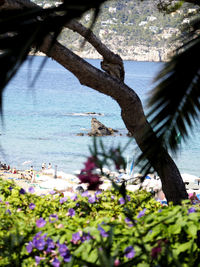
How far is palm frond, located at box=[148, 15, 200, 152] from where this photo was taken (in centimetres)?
172

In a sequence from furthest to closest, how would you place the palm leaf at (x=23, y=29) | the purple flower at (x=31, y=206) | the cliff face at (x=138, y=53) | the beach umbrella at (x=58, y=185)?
the cliff face at (x=138, y=53) → the beach umbrella at (x=58, y=185) → the purple flower at (x=31, y=206) → the palm leaf at (x=23, y=29)

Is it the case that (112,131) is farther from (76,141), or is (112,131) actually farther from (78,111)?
(78,111)

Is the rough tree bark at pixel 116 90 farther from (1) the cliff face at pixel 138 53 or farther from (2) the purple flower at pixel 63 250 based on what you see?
(1) the cliff face at pixel 138 53

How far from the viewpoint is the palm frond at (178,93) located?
172 centimetres

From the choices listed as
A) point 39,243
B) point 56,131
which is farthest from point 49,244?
point 56,131

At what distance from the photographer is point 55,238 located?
2.82 metres

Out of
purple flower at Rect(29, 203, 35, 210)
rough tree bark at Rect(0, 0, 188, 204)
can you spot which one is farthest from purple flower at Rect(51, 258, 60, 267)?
rough tree bark at Rect(0, 0, 188, 204)

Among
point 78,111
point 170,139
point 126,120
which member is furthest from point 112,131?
point 170,139

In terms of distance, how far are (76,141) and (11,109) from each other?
781 inches

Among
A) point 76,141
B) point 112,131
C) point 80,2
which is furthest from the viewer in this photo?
point 112,131

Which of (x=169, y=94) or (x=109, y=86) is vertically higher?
(x=169, y=94)

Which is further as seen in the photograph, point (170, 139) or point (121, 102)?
point (121, 102)

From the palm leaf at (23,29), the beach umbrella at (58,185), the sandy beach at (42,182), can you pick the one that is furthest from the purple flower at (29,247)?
the beach umbrella at (58,185)

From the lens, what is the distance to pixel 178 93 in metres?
1.74
